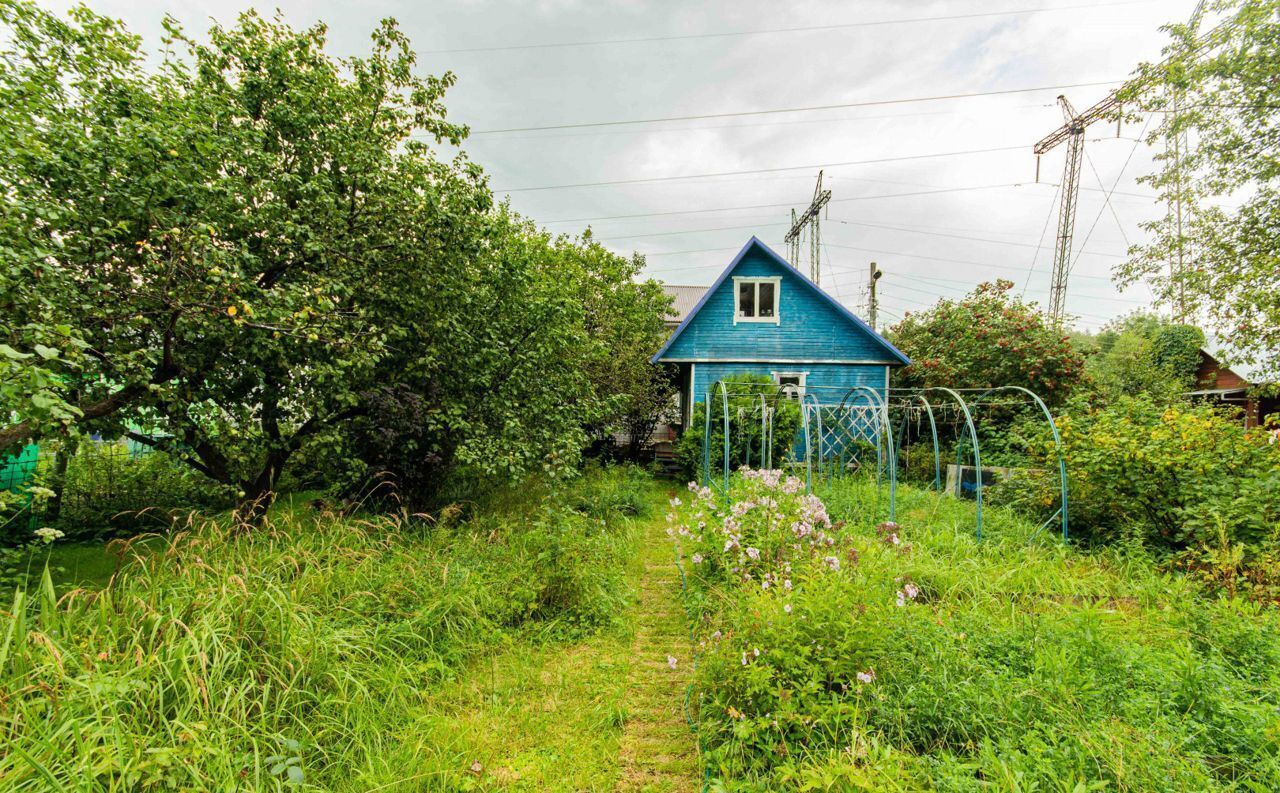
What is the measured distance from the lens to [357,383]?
18.7 feet

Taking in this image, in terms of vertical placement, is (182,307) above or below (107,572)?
above

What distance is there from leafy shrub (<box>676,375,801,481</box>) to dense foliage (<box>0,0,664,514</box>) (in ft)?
16.5

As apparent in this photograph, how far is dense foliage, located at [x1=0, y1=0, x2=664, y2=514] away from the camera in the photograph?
359 cm

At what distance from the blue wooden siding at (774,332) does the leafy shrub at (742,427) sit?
1.14 meters

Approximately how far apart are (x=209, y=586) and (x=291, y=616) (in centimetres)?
56

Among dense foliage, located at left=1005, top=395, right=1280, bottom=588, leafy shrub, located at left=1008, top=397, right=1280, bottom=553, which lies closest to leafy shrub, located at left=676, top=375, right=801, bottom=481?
dense foliage, located at left=1005, top=395, right=1280, bottom=588

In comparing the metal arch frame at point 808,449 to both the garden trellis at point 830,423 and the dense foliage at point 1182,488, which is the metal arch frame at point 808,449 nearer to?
the garden trellis at point 830,423

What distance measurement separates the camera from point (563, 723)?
9.85 ft

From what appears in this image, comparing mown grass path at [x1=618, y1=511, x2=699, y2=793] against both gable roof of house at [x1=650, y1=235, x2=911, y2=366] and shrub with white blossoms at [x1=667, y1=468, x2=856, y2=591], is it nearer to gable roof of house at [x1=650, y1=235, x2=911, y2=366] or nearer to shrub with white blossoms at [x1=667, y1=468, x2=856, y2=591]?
shrub with white blossoms at [x1=667, y1=468, x2=856, y2=591]

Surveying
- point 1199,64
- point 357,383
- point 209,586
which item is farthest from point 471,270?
point 1199,64

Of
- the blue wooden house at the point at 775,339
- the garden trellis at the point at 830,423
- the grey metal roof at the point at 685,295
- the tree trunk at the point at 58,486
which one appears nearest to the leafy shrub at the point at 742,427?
the garden trellis at the point at 830,423

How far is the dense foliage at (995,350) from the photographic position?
40.9 ft

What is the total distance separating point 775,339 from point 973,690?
36.9ft

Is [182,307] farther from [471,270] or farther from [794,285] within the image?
[794,285]
